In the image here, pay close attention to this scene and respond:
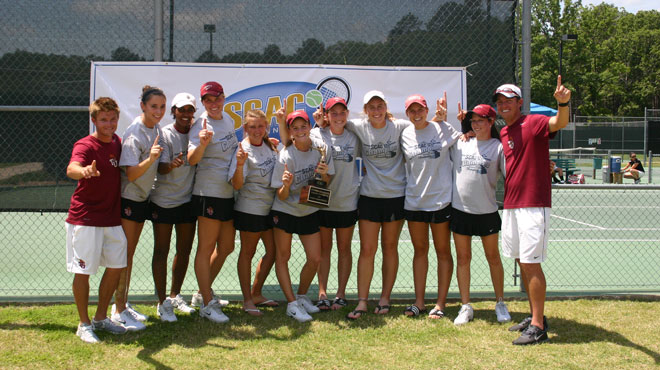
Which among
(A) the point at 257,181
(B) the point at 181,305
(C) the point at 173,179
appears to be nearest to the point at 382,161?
(A) the point at 257,181

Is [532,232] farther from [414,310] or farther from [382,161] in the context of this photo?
[382,161]

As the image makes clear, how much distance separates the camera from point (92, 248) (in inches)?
165

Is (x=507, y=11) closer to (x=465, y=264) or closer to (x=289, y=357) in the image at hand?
(x=465, y=264)

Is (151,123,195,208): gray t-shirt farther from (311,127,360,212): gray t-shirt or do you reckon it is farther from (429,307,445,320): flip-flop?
(429,307,445,320): flip-flop

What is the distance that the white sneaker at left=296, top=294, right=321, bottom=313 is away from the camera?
5.05 meters

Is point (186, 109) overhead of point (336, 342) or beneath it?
overhead

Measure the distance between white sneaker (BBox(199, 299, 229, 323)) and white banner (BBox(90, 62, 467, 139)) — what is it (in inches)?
70.2

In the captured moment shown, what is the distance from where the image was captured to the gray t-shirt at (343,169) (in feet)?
16.0

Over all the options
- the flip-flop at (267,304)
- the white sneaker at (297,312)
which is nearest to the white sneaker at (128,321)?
the flip-flop at (267,304)

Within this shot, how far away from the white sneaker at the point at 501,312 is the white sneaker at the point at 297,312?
5.47 ft

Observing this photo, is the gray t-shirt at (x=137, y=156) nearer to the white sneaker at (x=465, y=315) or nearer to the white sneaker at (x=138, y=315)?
the white sneaker at (x=138, y=315)

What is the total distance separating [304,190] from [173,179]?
1.12m

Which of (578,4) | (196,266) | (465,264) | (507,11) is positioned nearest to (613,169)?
(507,11)

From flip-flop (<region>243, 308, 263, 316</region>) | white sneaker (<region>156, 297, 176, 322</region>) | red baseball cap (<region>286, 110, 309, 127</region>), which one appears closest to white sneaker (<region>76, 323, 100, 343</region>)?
white sneaker (<region>156, 297, 176, 322</region>)
